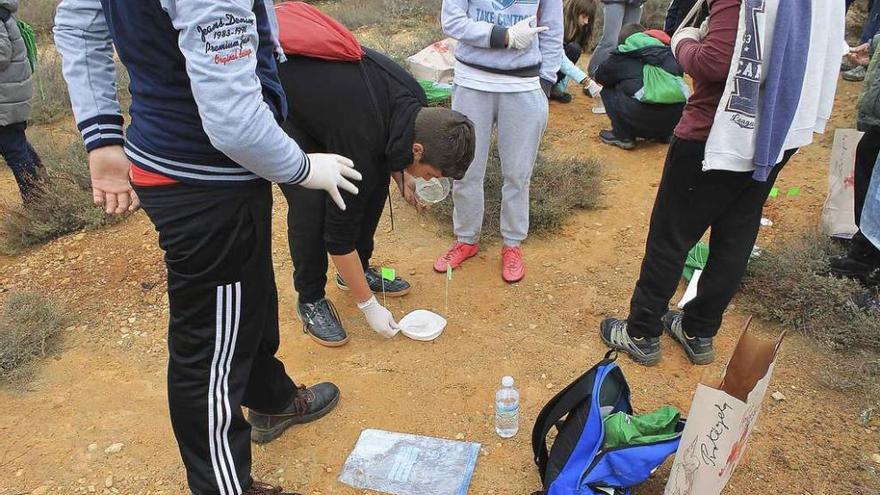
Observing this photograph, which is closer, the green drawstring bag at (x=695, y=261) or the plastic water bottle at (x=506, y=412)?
the plastic water bottle at (x=506, y=412)

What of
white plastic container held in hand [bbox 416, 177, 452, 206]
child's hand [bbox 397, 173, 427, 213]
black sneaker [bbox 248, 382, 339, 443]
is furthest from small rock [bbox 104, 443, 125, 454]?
white plastic container held in hand [bbox 416, 177, 452, 206]

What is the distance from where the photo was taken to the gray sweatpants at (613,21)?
623 cm

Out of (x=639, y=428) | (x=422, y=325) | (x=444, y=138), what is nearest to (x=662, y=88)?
(x=422, y=325)

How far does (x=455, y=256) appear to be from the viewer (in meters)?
3.64

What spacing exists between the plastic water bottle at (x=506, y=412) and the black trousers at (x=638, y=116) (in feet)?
11.4

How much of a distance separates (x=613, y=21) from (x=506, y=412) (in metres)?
5.13

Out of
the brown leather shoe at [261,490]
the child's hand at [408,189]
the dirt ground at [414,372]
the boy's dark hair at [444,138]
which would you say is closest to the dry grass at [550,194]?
the dirt ground at [414,372]

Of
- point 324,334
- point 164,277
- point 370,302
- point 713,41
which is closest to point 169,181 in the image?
point 370,302

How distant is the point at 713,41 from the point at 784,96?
304 mm

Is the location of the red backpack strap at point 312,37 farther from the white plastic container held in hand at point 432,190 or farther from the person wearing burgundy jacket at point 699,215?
the person wearing burgundy jacket at point 699,215

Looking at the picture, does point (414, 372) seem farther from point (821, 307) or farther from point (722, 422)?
point (821, 307)

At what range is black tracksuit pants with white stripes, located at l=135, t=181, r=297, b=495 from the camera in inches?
62.3

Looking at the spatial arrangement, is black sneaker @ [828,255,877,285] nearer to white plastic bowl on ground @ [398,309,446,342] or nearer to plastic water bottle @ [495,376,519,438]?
plastic water bottle @ [495,376,519,438]

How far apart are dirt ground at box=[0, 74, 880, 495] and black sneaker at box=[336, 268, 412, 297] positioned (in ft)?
0.19
